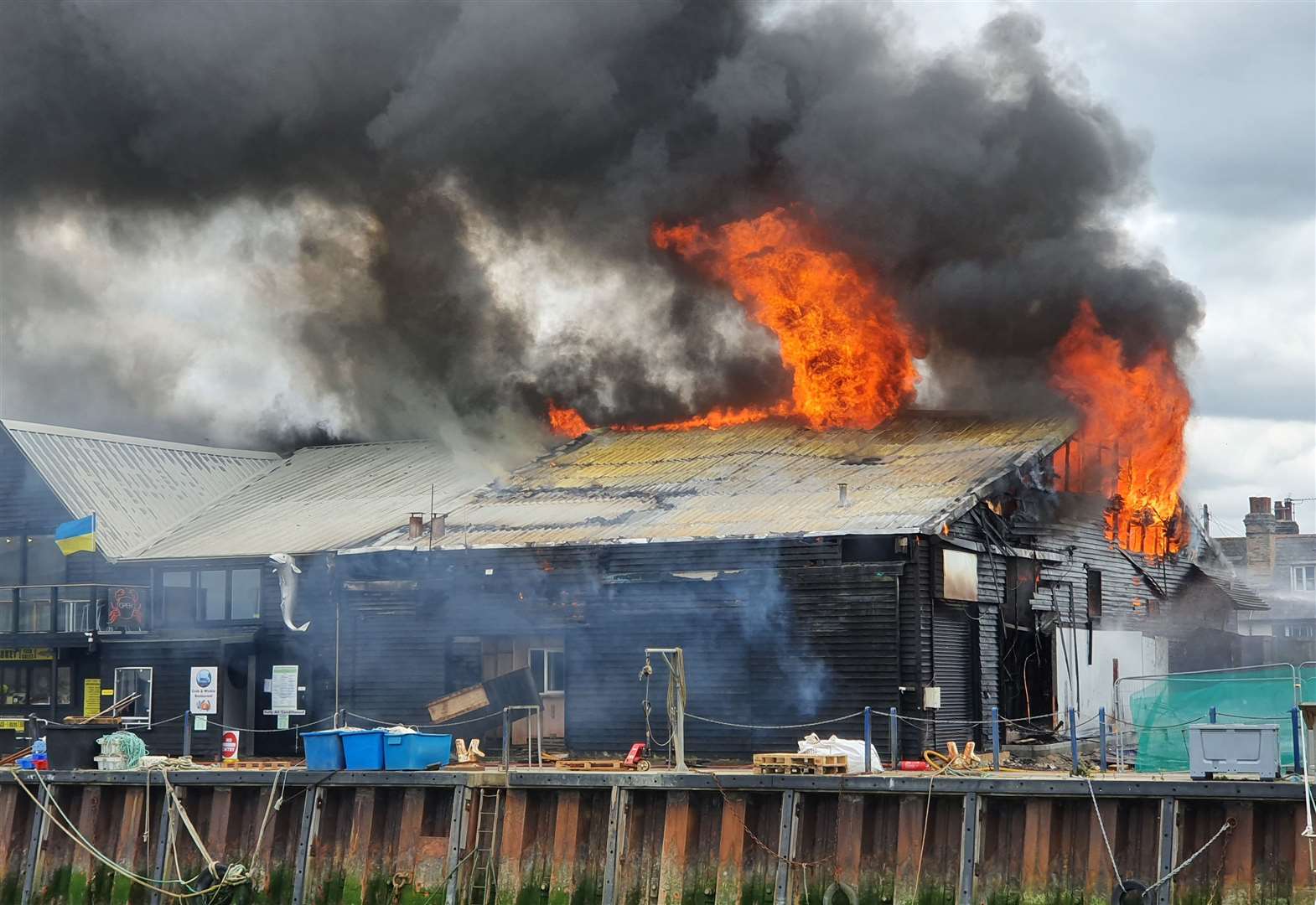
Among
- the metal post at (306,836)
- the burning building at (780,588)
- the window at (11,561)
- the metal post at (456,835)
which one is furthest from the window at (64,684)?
the metal post at (456,835)

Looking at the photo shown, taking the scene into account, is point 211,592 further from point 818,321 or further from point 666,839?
point 666,839

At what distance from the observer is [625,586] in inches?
1280

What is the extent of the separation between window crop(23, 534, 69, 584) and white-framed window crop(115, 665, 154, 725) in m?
3.18

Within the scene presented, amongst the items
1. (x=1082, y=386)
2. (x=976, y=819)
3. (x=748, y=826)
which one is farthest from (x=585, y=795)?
(x=1082, y=386)

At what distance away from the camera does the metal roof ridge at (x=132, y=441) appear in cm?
4006

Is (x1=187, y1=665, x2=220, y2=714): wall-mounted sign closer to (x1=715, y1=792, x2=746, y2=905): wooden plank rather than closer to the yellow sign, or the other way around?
the yellow sign

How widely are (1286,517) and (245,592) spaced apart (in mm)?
53563

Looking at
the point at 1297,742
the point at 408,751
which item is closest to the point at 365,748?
the point at 408,751

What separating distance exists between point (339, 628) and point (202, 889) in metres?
11.9

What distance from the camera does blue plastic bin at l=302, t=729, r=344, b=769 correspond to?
23781 millimetres

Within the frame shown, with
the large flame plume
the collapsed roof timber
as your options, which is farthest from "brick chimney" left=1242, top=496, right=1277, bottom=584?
the large flame plume

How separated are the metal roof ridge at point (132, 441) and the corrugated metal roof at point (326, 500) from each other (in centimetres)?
112

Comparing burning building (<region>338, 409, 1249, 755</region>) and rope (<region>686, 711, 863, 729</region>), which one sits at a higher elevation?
burning building (<region>338, 409, 1249, 755</region>)

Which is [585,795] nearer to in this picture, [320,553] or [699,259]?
[320,553]
